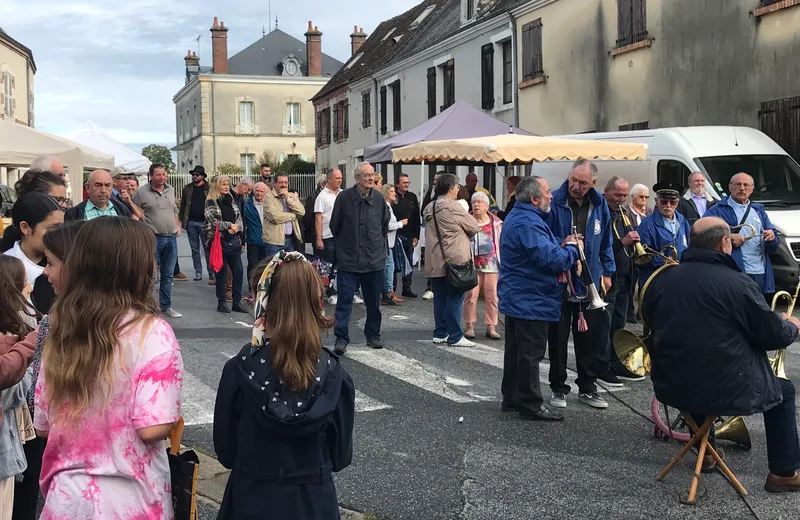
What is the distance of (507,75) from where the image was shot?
993 inches

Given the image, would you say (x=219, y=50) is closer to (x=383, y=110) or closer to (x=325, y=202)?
(x=383, y=110)

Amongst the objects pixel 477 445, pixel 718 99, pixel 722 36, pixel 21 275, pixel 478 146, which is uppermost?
pixel 722 36

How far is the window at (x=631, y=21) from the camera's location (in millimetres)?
18641

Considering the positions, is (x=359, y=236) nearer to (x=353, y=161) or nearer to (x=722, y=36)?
(x=722, y=36)

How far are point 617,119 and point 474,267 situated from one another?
38.6ft

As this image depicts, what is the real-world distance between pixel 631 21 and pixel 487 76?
7.61 meters

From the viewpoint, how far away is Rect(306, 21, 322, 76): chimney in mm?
Result: 56969

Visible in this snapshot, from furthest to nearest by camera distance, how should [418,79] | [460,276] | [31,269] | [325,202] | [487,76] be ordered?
[418,79], [487,76], [325,202], [460,276], [31,269]

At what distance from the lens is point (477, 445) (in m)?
5.65

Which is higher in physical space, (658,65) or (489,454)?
(658,65)

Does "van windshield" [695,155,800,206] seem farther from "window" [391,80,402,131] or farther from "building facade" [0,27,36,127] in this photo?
"building facade" [0,27,36,127]

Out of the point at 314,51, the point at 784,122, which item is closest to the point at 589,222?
the point at 784,122

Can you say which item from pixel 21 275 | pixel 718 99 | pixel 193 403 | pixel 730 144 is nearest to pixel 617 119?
pixel 718 99

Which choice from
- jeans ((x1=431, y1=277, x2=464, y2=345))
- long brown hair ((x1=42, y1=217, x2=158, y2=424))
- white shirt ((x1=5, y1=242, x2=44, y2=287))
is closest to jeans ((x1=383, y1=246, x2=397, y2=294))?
jeans ((x1=431, y1=277, x2=464, y2=345))
